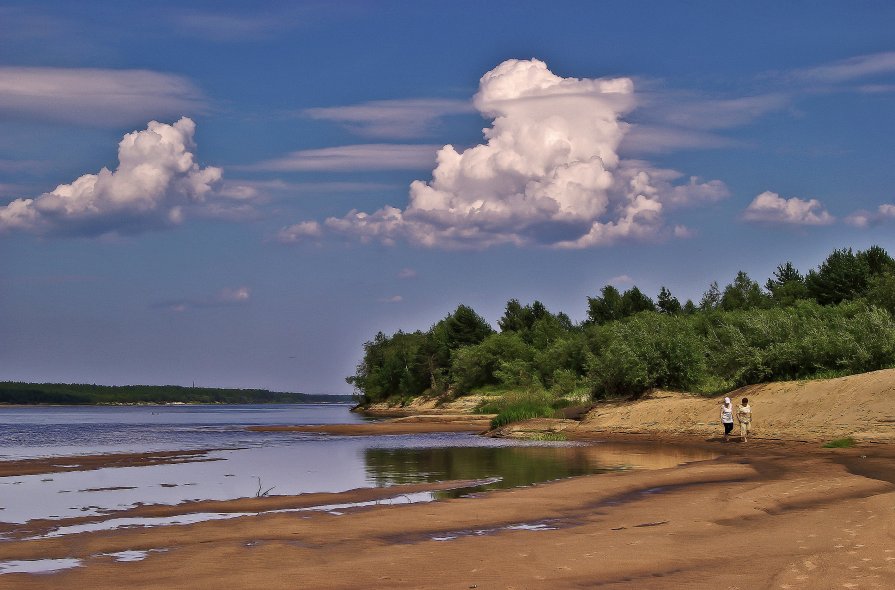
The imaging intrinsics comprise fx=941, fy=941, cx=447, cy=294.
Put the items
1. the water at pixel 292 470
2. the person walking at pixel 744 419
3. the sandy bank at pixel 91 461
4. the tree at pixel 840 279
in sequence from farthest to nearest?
the tree at pixel 840 279 < the person walking at pixel 744 419 < the sandy bank at pixel 91 461 < the water at pixel 292 470

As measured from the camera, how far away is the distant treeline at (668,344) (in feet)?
153

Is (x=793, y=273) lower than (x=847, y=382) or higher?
higher

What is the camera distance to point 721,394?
1944 inches

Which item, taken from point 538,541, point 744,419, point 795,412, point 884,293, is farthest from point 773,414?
point 884,293

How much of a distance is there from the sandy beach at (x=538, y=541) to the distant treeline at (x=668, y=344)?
20.8m

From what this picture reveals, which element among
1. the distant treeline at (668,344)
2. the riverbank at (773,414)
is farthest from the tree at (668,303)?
the riverbank at (773,414)

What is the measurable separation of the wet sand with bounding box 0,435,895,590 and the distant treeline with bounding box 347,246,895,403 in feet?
76.6

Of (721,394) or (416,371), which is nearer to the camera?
(721,394)

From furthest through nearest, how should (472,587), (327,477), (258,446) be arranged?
(258,446) < (327,477) < (472,587)

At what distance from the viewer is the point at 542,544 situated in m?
16.0

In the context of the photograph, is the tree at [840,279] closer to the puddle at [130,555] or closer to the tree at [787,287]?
the tree at [787,287]

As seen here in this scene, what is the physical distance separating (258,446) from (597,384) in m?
22.0

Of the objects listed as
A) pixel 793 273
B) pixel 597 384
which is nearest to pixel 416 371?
pixel 793 273

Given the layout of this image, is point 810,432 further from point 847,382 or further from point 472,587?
point 472,587
